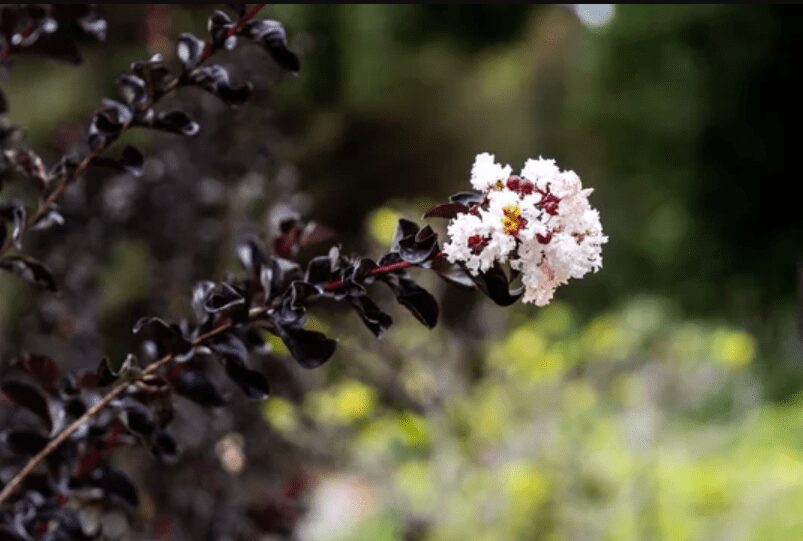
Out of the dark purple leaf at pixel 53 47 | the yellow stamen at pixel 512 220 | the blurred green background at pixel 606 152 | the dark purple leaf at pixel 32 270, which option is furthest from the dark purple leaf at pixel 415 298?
the blurred green background at pixel 606 152

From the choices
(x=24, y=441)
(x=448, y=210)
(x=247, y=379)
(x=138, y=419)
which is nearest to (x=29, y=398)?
(x=24, y=441)

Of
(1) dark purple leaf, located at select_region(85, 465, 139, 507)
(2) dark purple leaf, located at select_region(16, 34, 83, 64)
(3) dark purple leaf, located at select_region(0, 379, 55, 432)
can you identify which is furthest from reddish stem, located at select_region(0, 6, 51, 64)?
(1) dark purple leaf, located at select_region(85, 465, 139, 507)

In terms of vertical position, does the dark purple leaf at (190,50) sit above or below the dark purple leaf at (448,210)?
above

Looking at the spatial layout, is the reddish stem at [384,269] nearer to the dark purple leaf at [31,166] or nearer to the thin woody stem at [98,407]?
the thin woody stem at [98,407]

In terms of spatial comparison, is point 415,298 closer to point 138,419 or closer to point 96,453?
point 138,419

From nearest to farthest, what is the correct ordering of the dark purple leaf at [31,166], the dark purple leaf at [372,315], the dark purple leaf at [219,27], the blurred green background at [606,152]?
the dark purple leaf at [372,315] < the dark purple leaf at [219,27] < the dark purple leaf at [31,166] < the blurred green background at [606,152]

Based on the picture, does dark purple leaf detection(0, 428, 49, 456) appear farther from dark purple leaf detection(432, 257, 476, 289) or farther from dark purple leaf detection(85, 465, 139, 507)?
dark purple leaf detection(432, 257, 476, 289)
